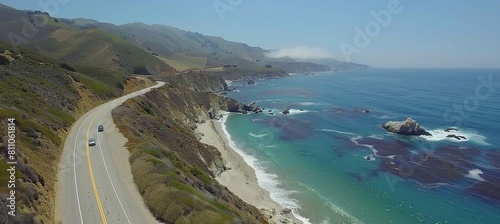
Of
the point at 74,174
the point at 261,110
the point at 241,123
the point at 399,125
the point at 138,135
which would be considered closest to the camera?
the point at 74,174

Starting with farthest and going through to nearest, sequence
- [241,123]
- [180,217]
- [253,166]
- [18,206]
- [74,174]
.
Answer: [241,123] < [253,166] < [74,174] < [180,217] < [18,206]

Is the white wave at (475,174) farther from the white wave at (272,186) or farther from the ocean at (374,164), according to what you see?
the white wave at (272,186)

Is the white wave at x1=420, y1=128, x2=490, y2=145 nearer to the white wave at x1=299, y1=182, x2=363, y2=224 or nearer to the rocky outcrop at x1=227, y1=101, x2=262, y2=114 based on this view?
the white wave at x1=299, y1=182, x2=363, y2=224

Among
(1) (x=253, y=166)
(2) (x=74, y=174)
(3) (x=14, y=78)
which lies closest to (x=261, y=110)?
(1) (x=253, y=166)

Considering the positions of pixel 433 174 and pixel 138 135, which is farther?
pixel 433 174

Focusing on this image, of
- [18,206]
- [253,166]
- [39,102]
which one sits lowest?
[253,166]

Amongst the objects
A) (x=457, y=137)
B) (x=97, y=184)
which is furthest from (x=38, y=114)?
(x=457, y=137)

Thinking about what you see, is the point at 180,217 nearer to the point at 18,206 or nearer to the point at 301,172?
the point at 18,206
